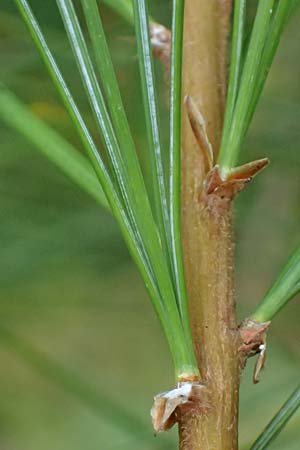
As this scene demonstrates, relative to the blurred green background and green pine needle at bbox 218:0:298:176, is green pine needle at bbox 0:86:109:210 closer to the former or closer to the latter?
green pine needle at bbox 218:0:298:176

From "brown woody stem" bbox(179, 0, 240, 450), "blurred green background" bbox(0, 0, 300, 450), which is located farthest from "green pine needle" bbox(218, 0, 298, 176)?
"blurred green background" bbox(0, 0, 300, 450)

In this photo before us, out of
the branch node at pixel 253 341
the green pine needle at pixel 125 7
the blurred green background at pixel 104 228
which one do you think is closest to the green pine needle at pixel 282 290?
the branch node at pixel 253 341

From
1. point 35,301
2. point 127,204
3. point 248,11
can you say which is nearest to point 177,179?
point 127,204

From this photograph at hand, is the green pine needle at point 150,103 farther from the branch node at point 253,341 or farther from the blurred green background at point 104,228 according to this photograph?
the blurred green background at point 104,228

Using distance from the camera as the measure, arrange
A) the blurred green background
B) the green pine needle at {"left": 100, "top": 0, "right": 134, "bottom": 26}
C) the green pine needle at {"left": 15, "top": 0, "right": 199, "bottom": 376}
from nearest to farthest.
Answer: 1. the green pine needle at {"left": 15, "top": 0, "right": 199, "bottom": 376}
2. the green pine needle at {"left": 100, "top": 0, "right": 134, "bottom": 26}
3. the blurred green background

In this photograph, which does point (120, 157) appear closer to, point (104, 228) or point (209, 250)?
point (209, 250)

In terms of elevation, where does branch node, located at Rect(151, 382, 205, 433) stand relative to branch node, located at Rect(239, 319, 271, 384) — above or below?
below

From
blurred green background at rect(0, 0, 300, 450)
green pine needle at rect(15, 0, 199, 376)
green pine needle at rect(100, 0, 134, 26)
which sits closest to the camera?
green pine needle at rect(15, 0, 199, 376)

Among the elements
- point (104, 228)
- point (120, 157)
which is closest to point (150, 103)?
point (120, 157)

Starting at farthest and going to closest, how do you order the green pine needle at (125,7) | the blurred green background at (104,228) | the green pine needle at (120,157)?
the blurred green background at (104,228) < the green pine needle at (125,7) < the green pine needle at (120,157)

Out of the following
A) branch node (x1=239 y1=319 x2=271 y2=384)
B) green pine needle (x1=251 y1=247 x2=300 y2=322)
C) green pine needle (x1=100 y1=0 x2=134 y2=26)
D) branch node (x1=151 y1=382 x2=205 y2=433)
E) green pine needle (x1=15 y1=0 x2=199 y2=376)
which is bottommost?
branch node (x1=151 y1=382 x2=205 y2=433)

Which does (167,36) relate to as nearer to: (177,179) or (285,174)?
(177,179)
